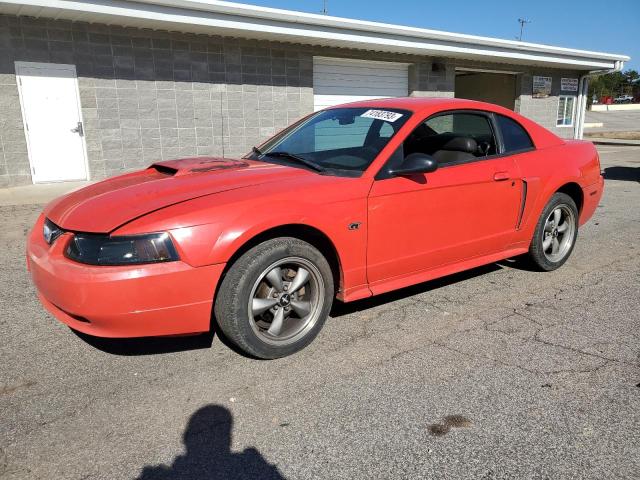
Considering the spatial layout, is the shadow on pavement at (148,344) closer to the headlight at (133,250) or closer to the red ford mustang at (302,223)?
the red ford mustang at (302,223)

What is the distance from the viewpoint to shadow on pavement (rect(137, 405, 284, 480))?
2154 mm

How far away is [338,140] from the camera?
4090 mm

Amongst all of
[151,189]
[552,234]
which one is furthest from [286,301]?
[552,234]

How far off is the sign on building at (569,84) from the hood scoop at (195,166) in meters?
19.5

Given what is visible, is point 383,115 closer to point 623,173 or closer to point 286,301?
point 286,301

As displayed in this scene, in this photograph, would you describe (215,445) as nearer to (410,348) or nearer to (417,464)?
(417,464)

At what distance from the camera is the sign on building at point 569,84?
65.1 feet

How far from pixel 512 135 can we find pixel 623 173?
1052 centimetres

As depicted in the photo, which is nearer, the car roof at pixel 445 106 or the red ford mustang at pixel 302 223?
the red ford mustang at pixel 302 223

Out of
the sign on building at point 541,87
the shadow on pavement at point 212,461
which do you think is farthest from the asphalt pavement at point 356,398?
the sign on building at point 541,87

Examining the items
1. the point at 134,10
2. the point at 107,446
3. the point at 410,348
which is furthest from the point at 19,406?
the point at 134,10

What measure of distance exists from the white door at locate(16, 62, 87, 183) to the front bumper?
7764 millimetres

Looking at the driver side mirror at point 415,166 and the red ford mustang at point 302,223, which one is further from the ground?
the driver side mirror at point 415,166

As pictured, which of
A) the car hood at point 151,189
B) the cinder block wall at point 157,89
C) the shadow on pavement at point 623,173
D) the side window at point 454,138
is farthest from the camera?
the shadow on pavement at point 623,173
